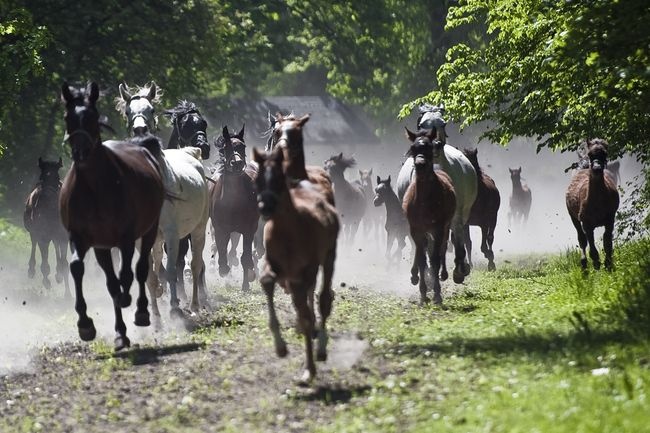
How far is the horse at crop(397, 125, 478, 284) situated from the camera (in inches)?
827

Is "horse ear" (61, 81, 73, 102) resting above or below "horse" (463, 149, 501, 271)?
above

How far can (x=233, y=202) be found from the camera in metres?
23.3

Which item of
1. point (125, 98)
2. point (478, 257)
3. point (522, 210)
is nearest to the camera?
point (125, 98)

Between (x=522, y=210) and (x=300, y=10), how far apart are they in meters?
33.3

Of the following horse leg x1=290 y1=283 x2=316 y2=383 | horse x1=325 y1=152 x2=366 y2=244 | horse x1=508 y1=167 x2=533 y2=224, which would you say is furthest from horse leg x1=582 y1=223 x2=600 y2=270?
horse x1=508 y1=167 x2=533 y2=224

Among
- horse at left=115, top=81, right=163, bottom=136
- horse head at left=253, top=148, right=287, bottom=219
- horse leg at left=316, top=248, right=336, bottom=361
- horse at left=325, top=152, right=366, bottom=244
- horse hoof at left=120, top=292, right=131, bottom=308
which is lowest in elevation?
horse at left=325, top=152, right=366, bottom=244

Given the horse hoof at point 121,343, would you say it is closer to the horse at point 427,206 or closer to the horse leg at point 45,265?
the horse at point 427,206

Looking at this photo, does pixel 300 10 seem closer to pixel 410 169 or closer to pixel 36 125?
pixel 36 125

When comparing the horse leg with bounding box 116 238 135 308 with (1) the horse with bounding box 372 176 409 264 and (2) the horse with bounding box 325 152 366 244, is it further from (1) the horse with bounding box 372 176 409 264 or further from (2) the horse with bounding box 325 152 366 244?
(2) the horse with bounding box 325 152 366 244

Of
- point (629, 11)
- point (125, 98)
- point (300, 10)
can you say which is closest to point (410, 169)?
point (125, 98)

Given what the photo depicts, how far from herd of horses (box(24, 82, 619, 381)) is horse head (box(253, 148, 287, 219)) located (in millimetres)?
12

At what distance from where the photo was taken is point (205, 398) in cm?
1195

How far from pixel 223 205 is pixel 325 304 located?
1065 centimetres

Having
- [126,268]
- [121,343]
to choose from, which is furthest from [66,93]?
[121,343]
